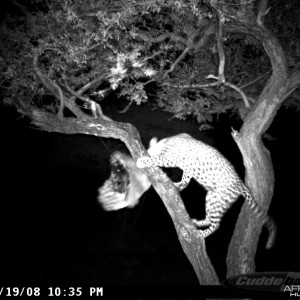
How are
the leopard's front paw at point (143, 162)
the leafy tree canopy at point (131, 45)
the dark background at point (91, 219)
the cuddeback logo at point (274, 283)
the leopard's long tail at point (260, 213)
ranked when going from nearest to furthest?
the cuddeback logo at point (274, 283) < the leafy tree canopy at point (131, 45) < the leopard's front paw at point (143, 162) < the leopard's long tail at point (260, 213) < the dark background at point (91, 219)

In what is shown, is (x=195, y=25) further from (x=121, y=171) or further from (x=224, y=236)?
(x=224, y=236)

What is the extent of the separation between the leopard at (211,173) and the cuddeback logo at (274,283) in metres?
0.65

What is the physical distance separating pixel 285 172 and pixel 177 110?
30.7 feet

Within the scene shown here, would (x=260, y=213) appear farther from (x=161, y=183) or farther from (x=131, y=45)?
(x=131, y=45)

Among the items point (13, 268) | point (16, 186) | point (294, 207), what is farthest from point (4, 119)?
point (294, 207)

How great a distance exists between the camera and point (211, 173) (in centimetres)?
405

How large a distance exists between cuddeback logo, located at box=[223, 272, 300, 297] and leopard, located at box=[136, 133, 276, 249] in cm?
65

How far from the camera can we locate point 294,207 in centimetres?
1159

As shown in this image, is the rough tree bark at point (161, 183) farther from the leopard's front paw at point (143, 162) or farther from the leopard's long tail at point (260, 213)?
the leopard's long tail at point (260, 213)

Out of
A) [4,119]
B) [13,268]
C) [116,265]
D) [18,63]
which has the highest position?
[18,63]

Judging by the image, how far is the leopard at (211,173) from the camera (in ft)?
13.2

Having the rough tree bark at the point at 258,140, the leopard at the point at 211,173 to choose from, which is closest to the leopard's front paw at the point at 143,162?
the leopard at the point at 211,173

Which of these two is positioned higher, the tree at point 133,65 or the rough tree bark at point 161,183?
the tree at point 133,65

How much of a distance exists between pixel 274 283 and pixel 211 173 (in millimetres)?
1398
